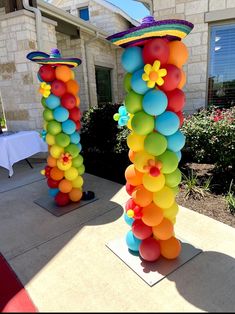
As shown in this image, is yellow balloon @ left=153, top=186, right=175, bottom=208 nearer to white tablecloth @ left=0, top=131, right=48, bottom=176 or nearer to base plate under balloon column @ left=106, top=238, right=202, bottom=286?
base plate under balloon column @ left=106, top=238, right=202, bottom=286

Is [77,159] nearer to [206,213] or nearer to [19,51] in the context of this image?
[206,213]

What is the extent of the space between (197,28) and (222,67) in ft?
3.39

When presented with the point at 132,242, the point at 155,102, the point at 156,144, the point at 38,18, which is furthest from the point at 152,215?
the point at 38,18

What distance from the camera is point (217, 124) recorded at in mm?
3824

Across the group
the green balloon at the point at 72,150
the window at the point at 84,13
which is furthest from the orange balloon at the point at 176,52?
the window at the point at 84,13

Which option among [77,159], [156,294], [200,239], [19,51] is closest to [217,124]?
[200,239]

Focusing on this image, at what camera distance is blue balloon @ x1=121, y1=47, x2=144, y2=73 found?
1905mm

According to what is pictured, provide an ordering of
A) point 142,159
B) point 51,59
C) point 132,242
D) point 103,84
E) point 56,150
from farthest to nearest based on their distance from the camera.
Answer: point 103,84, point 56,150, point 51,59, point 132,242, point 142,159

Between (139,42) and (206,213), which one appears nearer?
(139,42)

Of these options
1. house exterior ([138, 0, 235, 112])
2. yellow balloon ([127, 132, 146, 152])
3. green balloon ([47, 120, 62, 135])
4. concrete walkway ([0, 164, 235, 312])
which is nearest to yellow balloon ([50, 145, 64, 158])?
green balloon ([47, 120, 62, 135])

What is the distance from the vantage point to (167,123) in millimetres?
1928

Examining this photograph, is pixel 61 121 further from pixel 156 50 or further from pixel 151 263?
pixel 151 263

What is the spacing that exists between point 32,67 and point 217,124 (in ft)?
13.6

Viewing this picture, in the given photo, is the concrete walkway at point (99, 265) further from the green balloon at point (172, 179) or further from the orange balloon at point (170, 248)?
the green balloon at point (172, 179)
